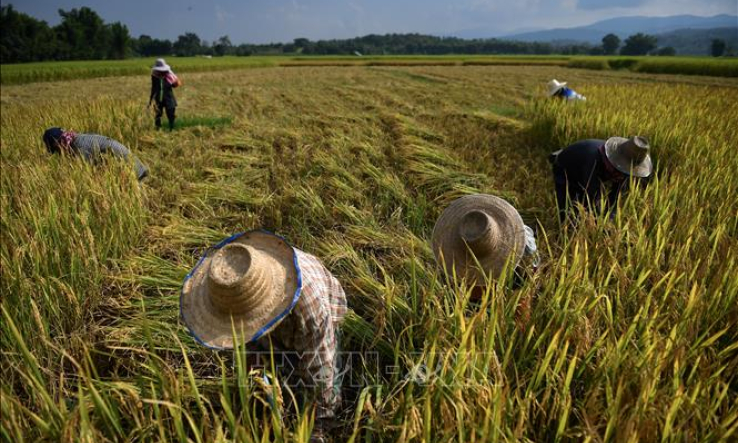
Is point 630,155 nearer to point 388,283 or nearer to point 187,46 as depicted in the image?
point 388,283

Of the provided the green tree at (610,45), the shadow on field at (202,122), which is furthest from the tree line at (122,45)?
the shadow on field at (202,122)

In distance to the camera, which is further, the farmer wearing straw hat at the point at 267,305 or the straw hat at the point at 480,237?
the straw hat at the point at 480,237

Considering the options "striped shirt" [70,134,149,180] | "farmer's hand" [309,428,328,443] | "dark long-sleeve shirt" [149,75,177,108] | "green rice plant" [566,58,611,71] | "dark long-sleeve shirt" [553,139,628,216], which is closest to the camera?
"farmer's hand" [309,428,328,443]

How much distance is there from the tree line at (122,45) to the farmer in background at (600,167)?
5795 cm

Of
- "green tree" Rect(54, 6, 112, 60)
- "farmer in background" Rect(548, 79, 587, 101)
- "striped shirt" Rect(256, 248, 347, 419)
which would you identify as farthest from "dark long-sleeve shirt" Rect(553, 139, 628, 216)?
"green tree" Rect(54, 6, 112, 60)

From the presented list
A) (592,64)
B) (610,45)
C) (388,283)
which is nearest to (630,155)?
(388,283)

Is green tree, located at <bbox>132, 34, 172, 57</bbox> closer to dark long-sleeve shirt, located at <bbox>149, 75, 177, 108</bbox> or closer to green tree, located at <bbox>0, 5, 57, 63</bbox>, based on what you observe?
green tree, located at <bbox>0, 5, 57, 63</bbox>

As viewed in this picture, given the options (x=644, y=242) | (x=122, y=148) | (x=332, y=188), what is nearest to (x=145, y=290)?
(x=332, y=188)

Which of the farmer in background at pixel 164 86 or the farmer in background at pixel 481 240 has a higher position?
the farmer in background at pixel 164 86

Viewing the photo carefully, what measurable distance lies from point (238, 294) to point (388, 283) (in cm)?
104

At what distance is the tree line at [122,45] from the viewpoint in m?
43.4

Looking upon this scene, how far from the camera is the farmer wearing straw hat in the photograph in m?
1.16

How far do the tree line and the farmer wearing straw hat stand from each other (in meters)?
57.8

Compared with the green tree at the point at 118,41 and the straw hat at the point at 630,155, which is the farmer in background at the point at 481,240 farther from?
the green tree at the point at 118,41
